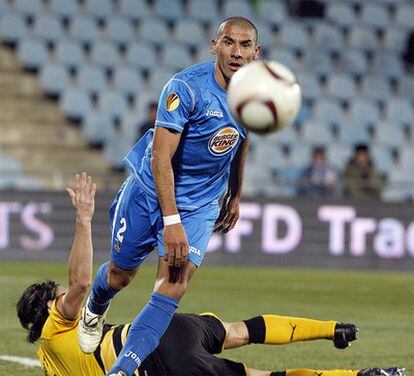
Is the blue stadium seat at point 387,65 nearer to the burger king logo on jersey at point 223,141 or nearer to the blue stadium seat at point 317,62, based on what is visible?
the blue stadium seat at point 317,62

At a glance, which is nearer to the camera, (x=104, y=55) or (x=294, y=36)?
(x=104, y=55)

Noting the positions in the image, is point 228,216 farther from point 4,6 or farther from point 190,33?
point 190,33

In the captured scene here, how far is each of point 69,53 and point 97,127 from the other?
1641 millimetres

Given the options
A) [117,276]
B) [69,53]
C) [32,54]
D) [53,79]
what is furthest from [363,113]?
[117,276]

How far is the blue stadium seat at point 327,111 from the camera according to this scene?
20.1 metres

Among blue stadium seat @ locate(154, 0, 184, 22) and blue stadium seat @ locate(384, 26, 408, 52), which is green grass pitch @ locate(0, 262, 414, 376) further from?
blue stadium seat @ locate(384, 26, 408, 52)

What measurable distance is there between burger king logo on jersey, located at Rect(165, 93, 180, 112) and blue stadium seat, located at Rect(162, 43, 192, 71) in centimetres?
1446

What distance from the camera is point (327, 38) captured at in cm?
2106

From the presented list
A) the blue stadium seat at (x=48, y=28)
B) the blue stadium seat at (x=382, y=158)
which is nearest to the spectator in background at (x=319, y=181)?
the blue stadium seat at (x=382, y=158)

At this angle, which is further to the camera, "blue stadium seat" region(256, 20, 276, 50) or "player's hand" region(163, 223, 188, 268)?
"blue stadium seat" region(256, 20, 276, 50)

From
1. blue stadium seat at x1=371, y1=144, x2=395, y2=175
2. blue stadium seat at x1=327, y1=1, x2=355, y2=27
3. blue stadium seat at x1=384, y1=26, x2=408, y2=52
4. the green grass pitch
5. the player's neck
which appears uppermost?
blue stadium seat at x1=327, y1=1, x2=355, y2=27

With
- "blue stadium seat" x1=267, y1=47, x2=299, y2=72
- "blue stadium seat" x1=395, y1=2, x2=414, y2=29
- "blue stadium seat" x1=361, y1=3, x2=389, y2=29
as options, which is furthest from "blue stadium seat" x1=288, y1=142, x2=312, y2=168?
"blue stadium seat" x1=395, y1=2, x2=414, y2=29

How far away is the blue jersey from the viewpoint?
5.42 meters

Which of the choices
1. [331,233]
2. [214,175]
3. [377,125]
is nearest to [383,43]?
[377,125]
